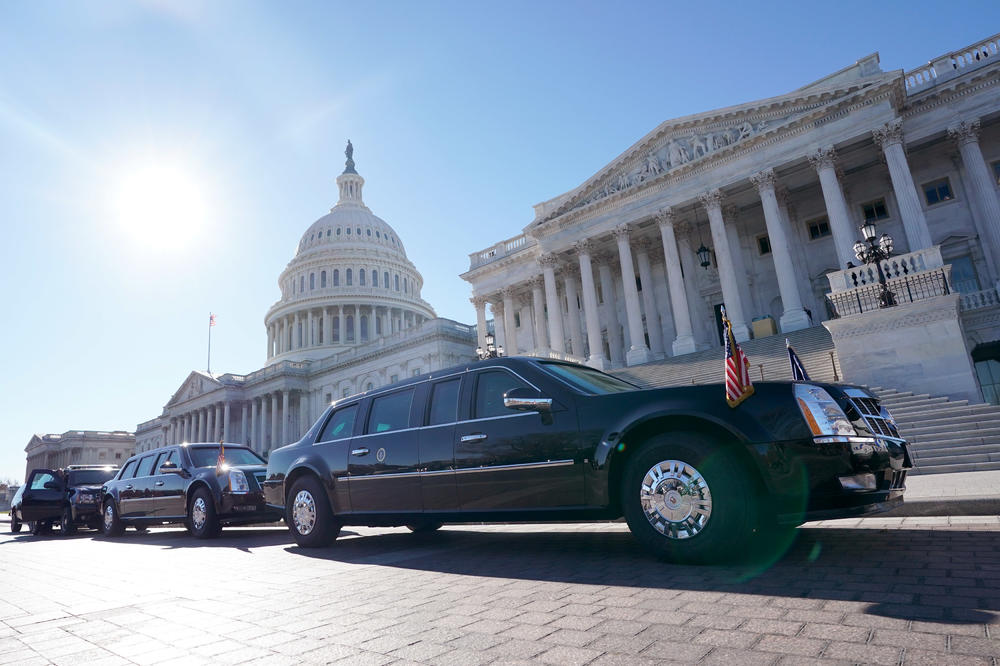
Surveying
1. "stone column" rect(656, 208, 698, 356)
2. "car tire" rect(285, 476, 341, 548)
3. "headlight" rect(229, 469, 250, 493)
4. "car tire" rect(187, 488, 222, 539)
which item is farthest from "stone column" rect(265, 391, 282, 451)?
"car tire" rect(285, 476, 341, 548)

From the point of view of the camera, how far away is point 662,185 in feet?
98.4

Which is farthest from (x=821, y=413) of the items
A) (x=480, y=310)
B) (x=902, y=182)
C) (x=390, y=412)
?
(x=480, y=310)

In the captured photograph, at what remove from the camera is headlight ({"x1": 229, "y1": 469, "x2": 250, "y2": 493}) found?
9.99 meters

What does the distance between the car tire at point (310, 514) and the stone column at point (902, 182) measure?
81.4 ft

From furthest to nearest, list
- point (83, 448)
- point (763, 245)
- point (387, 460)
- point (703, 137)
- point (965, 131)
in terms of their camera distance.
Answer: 1. point (83, 448)
2. point (763, 245)
3. point (703, 137)
4. point (965, 131)
5. point (387, 460)

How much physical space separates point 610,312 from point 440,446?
2989 centimetres

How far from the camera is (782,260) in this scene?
1025 inches

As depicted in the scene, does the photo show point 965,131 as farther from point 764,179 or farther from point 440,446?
point 440,446

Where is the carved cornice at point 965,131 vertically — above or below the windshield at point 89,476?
above

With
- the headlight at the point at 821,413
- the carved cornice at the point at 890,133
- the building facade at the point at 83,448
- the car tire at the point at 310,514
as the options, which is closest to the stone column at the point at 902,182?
the carved cornice at the point at 890,133

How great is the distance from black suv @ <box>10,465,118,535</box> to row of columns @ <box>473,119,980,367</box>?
22.3 m

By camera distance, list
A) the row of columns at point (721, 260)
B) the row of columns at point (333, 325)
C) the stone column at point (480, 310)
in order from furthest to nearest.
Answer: the row of columns at point (333, 325)
the stone column at point (480, 310)
the row of columns at point (721, 260)

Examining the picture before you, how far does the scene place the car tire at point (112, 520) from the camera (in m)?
12.6

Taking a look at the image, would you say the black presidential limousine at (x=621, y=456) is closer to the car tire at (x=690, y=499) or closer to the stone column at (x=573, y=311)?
the car tire at (x=690, y=499)
